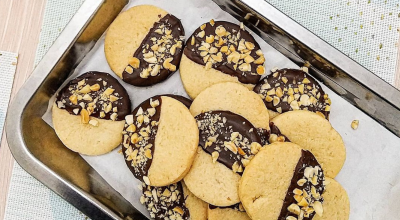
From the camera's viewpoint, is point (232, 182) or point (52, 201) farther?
point (52, 201)

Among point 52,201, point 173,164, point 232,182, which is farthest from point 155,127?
point 52,201

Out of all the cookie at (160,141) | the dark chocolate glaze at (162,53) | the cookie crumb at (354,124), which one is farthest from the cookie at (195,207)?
the cookie crumb at (354,124)

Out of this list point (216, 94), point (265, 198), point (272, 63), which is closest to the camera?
point (265, 198)

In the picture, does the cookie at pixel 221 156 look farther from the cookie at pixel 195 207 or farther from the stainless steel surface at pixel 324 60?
the stainless steel surface at pixel 324 60

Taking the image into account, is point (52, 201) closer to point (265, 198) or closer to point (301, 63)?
point (265, 198)

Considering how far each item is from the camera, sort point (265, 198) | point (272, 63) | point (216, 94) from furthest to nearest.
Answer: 1. point (272, 63)
2. point (216, 94)
3. point (265, 198)

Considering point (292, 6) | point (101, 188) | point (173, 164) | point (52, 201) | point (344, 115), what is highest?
point (292, 6)

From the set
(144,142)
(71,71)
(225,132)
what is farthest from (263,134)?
(71,71)
